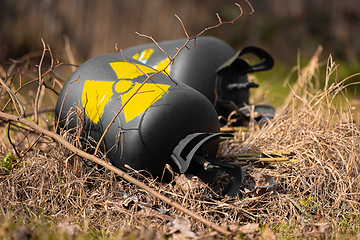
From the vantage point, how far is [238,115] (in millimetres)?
2082

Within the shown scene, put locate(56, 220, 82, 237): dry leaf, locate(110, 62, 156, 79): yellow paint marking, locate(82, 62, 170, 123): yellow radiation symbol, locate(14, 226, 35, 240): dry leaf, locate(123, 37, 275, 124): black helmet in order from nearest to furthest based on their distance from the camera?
1. locate(14, 226, 35, 240): dry leaf
2. locate(56, 220, 82, 237): dry leaf
3. locate(82, 62, 170, 123): yellow radiation symbol
4. locate(110, 62, 156, 79): yellow paint marking
5. locate(123, 37, 275, 124): black helmet

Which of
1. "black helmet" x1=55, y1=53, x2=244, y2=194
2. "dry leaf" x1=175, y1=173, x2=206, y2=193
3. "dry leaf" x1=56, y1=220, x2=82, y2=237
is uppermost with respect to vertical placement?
"black helmet" x1=55, y1=53, x2=244, y2=194

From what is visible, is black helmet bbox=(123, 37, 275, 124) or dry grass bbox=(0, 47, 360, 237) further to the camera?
black helmet bbox=(123, 37, 275, 124)

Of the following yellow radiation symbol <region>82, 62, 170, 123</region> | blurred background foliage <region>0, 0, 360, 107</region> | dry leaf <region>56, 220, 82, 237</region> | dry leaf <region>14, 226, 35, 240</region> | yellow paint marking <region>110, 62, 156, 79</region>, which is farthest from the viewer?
blurred background foliage <region>0, 0, 360, 107</region>

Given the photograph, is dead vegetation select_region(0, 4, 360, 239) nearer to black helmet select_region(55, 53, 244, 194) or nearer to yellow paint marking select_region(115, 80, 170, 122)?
black helmet select_region(55, 53, 244, 194)

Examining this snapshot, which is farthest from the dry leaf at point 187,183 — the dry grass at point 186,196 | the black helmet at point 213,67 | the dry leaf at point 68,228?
the black helmet at point 213,67

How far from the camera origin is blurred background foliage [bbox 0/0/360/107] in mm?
4805

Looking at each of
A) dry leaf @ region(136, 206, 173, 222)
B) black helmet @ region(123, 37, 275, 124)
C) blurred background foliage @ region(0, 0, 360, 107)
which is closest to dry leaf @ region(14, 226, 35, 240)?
dry leaf @ region(136, 206, 173, 222)

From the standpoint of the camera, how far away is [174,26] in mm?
5195

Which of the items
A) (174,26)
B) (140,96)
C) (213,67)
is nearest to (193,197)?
(140,96)

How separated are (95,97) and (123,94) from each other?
13cm

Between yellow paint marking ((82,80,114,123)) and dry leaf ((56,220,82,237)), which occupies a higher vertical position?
yellow paint marking ((82,80,114,123))

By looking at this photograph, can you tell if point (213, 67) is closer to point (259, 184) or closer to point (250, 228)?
point (259, 184)

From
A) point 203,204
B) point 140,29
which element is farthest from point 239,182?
point 140,29
